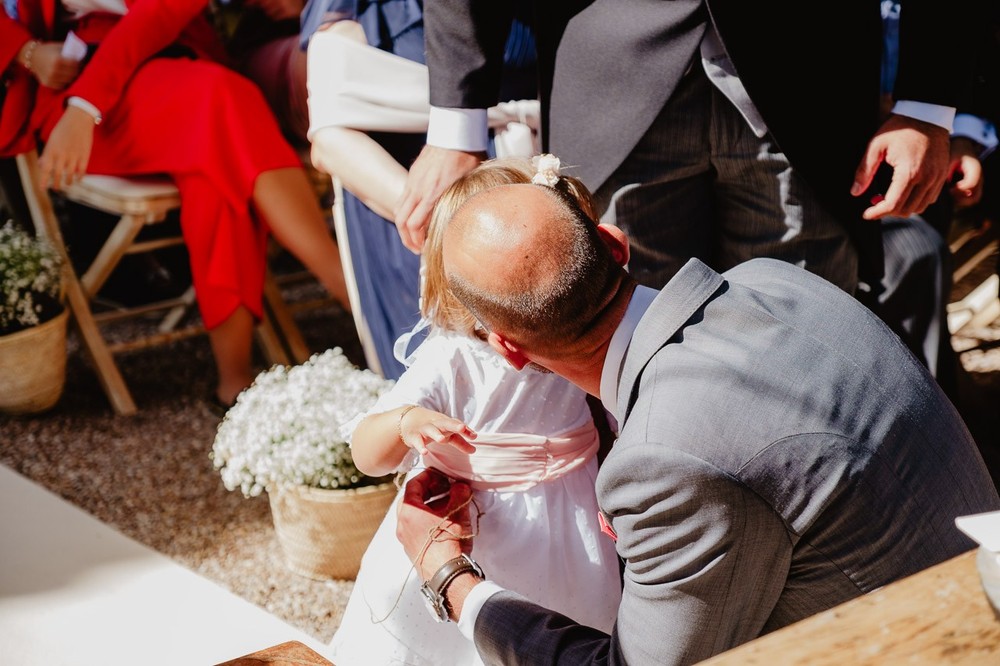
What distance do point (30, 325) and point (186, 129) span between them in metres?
0.82

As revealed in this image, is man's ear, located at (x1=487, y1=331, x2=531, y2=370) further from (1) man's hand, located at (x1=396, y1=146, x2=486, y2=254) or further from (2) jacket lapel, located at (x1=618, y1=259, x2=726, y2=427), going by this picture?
(1) man's hand, located at (x1=396, y1=146, x2=486, y2=254)

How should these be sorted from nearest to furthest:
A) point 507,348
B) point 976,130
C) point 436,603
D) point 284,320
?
1. point 507,348
2. point 436,603
3. point 976,130
4. point 284,320

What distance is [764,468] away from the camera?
111 centimetres

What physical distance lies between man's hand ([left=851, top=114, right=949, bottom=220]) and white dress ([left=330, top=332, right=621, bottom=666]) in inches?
26.5

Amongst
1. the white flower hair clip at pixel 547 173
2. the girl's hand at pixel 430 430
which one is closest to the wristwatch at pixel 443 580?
the girl's hand at pixel 430 430

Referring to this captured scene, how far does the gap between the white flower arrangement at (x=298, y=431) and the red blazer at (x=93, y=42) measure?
1.31 m

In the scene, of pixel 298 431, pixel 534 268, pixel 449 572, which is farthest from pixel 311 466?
pixel 534 268

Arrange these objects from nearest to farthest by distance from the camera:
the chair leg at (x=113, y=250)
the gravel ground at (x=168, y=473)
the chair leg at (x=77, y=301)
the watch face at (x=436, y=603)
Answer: the watch face at (x=436, y=603) < the gravel ground at (x=168, y=473) < the chair leg at (x=113, y=250) < the chair leg at (x=77, y=301)

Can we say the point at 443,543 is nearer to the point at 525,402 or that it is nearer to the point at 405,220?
the point at 525,402

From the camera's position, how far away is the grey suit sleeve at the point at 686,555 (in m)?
1.11

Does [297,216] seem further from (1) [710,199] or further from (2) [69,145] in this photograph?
(1) [710,199]

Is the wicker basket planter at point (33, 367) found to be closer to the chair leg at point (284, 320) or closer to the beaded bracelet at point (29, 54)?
the chair leg at point (284, 320)

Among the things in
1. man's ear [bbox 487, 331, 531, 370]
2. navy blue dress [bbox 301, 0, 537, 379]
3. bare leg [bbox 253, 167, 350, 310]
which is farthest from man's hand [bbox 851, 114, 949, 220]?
bare leg [bbox 253, 167, 350, 310]

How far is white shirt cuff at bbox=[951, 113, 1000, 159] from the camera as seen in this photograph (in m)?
2.56
